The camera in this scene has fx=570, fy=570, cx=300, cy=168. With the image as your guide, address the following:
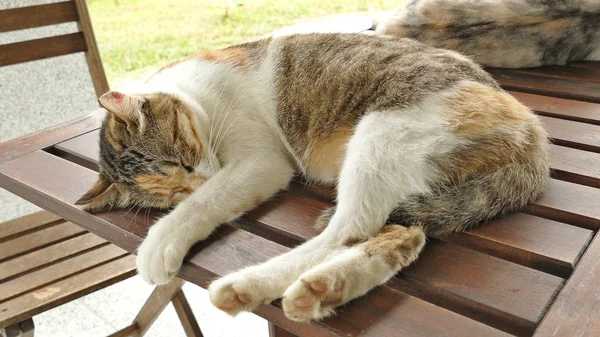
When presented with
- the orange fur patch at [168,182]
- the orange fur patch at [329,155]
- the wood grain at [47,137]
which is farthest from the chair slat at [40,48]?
the orange fur patch at [329,155]

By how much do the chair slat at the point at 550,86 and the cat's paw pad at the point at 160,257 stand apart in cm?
98

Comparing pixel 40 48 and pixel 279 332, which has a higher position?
pixel 40 48

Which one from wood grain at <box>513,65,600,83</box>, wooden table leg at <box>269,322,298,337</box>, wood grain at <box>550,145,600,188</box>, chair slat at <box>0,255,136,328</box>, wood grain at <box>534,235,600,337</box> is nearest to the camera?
wood grain at <box>534,235,600,337</box>

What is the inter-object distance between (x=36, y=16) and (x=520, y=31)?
4.71 ft

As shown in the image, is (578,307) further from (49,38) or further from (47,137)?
(49,38)

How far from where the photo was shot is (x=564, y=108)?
1.31 meters

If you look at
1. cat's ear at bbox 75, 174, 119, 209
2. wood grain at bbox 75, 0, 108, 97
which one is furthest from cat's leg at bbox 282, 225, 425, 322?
wood grain at bbox 75, 0, 108, 97

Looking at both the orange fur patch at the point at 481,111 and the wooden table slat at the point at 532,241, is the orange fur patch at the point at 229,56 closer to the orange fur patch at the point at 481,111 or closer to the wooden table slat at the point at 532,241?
the orange fur patch at the point at 481,111

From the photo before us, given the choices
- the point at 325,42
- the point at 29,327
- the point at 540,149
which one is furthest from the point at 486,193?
the point at 29,327

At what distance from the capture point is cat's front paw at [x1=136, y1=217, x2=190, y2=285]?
2.92ft

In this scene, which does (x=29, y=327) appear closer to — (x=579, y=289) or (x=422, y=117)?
(x=422, y=117)

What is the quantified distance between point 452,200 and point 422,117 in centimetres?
15

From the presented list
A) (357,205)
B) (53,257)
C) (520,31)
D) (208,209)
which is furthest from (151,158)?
(520,31)

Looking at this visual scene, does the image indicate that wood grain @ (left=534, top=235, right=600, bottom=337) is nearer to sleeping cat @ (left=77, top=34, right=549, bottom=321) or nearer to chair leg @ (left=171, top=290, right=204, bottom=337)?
sleeping cat @ (left=77, top=34, right=549, bottom=321)
